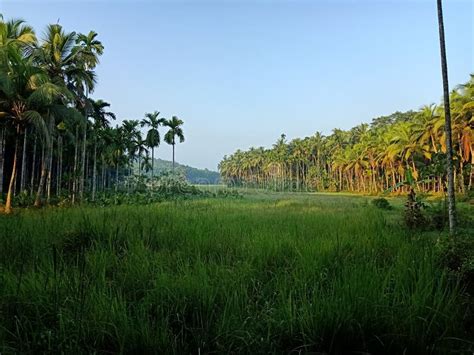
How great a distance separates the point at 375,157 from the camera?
52.6 metres

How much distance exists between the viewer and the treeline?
2767 centimetres

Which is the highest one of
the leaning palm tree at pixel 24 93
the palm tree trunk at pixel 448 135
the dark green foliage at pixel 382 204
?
the leaning palm tree at pixel 24 93

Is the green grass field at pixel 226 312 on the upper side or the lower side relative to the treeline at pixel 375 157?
lower

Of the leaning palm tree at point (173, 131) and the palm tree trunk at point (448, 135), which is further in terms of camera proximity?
the leaning palm tree at point (173, 131)

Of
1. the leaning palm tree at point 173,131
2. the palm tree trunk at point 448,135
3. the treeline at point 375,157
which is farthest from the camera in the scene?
the leaning palm tree at point 173,131

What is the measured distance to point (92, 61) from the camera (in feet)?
74.7

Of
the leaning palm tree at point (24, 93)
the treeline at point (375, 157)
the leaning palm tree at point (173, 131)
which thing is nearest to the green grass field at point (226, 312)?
the treeline at point (375, 157)

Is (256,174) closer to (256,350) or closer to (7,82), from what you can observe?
(7,82)

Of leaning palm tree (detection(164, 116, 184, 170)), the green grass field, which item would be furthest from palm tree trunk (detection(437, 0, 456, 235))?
leaning palm tree (detection(164, 116, 184, 170))

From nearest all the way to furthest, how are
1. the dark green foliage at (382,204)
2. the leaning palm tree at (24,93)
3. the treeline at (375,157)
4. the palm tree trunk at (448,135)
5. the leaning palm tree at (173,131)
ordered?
the palm tree trunk at (448,135), the leaning palm tree at (24,93), the dark green foliage at (382,204), the treeline at (375,157), the leaning palm tree at (173,131)

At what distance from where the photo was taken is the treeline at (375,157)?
1089 inches

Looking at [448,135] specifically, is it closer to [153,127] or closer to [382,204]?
[382,204]

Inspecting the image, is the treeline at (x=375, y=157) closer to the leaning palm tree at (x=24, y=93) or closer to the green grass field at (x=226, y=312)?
the green grass field at (x=226, y=312)

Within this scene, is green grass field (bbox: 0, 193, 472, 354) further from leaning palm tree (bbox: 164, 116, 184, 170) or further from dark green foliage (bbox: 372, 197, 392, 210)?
leaning palm tree (bbox: 164, 116, 184, 170)
